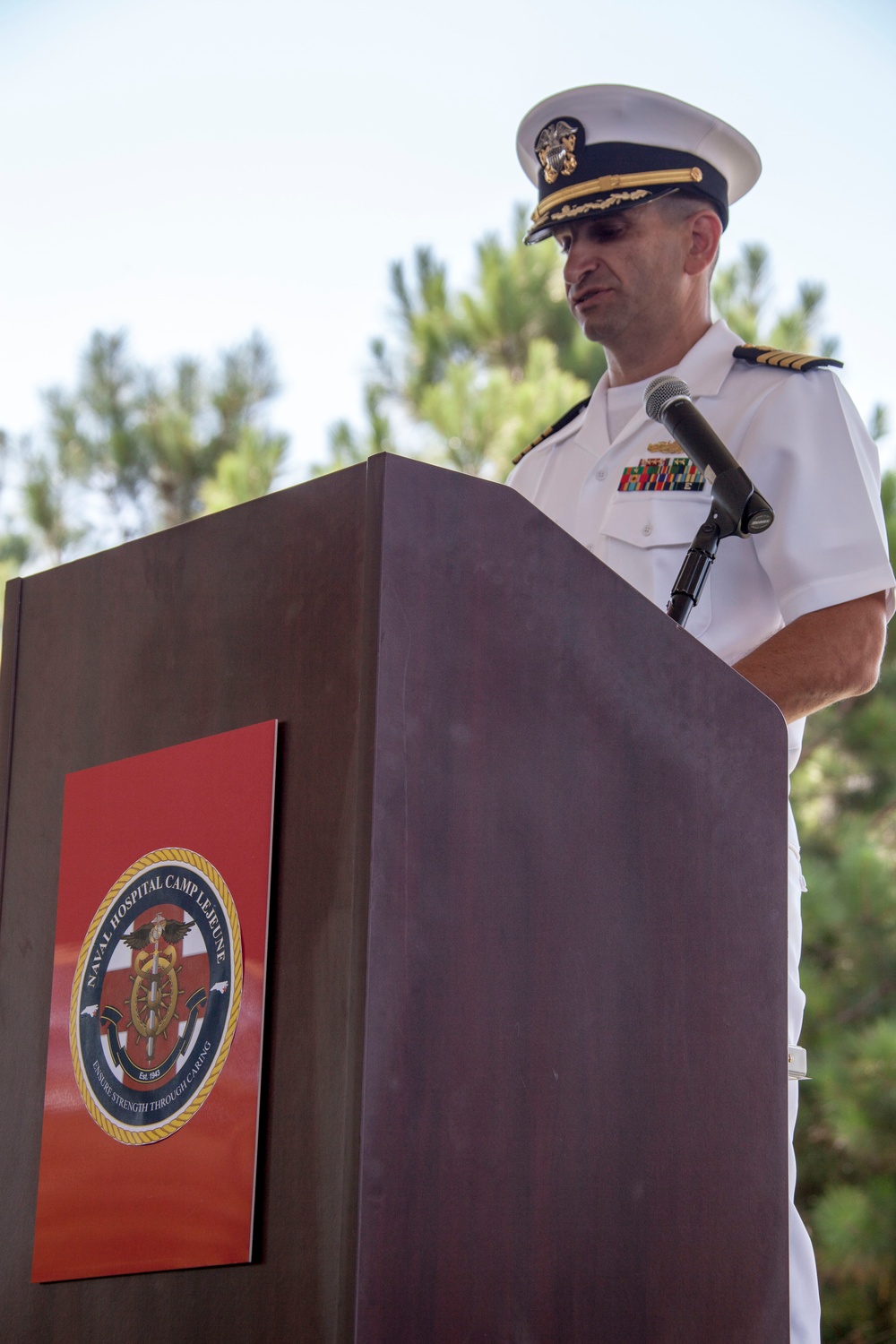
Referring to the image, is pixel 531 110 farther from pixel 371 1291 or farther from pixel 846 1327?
pixel 846 1327

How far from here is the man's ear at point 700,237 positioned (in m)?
1.74

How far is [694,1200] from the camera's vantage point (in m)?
0.88

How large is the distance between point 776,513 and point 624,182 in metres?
0.51

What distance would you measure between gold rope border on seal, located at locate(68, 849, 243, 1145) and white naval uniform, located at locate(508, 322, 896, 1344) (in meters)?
0.60

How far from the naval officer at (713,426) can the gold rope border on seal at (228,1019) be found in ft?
2.00

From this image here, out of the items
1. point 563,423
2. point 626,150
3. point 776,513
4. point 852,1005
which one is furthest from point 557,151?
point 852,1005

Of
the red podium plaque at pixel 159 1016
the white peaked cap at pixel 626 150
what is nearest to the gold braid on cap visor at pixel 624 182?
the white peaked cap at pixel 626 150

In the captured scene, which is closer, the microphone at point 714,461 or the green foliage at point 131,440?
the microphone at point 714,461

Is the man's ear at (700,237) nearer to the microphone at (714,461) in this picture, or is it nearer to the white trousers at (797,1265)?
the microphone at (714,461)

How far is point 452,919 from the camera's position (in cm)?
77

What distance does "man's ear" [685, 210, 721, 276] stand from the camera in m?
1.74

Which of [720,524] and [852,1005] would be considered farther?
[852,1005]

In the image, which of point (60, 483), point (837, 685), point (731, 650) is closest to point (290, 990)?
point (837, 685)

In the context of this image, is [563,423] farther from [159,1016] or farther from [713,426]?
[159,1016]
